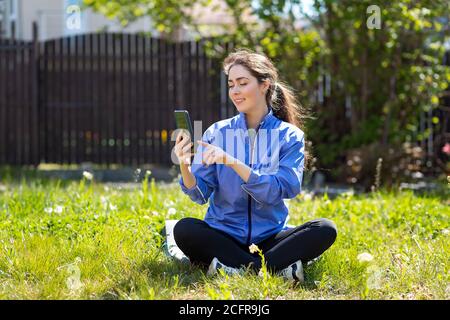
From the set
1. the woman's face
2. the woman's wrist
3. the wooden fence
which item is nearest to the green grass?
the woman's wrist

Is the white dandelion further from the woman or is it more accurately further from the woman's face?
the woman's face

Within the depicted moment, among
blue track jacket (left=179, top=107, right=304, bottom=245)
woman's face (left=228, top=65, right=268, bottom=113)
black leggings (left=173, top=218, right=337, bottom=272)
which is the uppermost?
woman's face (left=228, top=65, right=268, bottom=113)

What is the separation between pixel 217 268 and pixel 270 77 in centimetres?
114

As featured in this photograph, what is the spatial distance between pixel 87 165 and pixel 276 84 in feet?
23.8

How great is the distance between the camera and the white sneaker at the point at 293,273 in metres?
3.66

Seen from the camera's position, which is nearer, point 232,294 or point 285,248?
point 232,294

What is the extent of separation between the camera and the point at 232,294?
3.29 m

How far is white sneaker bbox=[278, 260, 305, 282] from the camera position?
3660 millimetres

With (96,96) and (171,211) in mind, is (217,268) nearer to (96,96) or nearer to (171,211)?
(171,211)

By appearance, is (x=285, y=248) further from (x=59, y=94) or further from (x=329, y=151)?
(x=59, y=94)

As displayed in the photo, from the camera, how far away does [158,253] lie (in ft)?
13.6

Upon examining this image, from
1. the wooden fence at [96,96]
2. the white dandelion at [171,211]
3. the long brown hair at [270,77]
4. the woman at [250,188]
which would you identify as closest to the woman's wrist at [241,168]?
the woman at [250,188]
